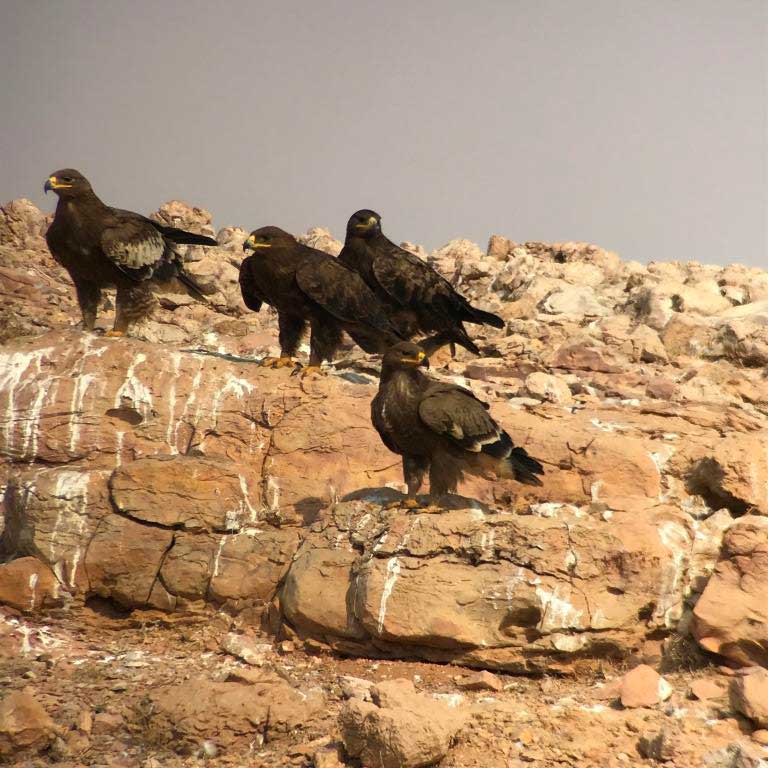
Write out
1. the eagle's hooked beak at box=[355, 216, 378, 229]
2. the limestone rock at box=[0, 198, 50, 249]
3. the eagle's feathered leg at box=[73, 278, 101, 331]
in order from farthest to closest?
the limestone rock at box=[0, 198, 50, 249], the eagle's hooked beak at box=[355, 216, 378, 229], the eagle's feathered leg at box=[73, 278, 101, 331]

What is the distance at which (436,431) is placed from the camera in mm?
6785

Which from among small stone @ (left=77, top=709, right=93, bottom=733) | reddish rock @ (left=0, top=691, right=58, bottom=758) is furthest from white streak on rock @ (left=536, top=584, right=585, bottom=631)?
reddish rock @ (left=0, top=691, right=58, bottom=758)

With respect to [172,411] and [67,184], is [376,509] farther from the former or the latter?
[67,184]

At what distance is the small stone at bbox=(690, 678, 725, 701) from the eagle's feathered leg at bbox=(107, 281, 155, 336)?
6.60 meters

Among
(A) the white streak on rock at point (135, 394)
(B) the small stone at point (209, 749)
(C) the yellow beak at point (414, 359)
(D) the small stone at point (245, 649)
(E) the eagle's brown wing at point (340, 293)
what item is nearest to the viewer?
(B) the small stone at point (209, 749)

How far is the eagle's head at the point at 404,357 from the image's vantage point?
6988 millimetres

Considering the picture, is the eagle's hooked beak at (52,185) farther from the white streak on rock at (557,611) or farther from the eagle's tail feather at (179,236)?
the white streak on rock at (557,611)

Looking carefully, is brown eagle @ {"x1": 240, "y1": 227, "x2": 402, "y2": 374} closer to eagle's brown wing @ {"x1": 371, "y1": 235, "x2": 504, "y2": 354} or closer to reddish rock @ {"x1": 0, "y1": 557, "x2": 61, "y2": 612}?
eagle's brown wing @ {"x1": 371, "y1": 235, "x2": 504, "y2": 354}

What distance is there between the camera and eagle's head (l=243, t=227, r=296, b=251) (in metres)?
9.05

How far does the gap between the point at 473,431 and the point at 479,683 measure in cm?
183

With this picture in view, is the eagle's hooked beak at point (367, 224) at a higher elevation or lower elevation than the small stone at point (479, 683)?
higher

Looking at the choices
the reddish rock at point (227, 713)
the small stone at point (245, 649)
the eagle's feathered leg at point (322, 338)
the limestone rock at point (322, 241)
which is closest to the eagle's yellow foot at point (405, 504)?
the small stone at point (245, 649)

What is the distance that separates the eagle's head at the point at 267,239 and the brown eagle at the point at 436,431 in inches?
103

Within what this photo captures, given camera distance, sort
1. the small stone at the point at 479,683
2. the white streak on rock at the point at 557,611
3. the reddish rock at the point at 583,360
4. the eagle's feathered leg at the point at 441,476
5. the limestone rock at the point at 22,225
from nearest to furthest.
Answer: the small stone at the point at 479,683 → the white streak on rock at the point at 557,611 → the eagle's feathered leg at the point at 441,476 → the reddish rock at the point at 583,360 → the limestone rock at the point at 22,225
